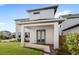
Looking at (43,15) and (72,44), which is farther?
(43,15)

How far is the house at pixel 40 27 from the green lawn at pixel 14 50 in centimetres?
10

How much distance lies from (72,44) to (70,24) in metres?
0.29

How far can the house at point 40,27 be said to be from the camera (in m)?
3.35

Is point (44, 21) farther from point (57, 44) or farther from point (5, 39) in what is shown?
point (5, 39)

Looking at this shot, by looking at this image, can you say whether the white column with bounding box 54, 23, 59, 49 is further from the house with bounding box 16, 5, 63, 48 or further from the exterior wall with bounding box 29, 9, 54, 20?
the exterior wall with bounding box 29, 9, 54, 20

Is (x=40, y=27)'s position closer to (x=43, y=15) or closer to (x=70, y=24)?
(x=43, y=15)

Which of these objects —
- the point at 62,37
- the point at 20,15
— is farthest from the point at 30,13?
the point at 62,37

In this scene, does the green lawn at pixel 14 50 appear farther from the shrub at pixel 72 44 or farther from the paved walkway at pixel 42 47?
the shrub at pixel 72 44

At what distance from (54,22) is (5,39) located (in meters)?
0.76

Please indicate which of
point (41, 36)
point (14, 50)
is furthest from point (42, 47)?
point (14, 50)

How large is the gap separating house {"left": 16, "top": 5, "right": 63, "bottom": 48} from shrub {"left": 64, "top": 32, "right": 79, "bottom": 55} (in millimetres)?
161

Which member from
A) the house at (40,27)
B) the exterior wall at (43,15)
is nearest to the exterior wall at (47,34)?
the house at (40,27)

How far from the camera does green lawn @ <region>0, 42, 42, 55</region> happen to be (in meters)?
3.36

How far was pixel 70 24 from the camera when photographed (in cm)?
335
